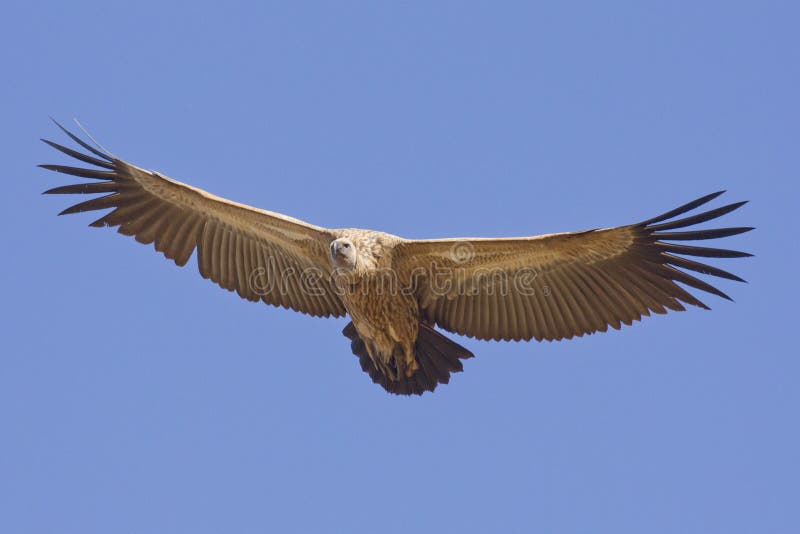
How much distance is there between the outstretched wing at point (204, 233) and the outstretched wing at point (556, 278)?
105 cm

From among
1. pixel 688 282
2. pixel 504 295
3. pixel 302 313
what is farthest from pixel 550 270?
pixel 302 313

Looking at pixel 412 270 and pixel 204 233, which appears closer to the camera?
pixel 412 270

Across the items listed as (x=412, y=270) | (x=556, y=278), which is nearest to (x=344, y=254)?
(x=412, y=270)

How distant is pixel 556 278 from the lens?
33.0 feet

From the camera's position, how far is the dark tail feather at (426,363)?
33.3 feet

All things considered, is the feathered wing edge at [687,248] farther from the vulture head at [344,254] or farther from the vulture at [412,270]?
the vulture head at [344,254]

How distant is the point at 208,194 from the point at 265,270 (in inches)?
32.2

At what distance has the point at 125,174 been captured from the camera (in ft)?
35.8

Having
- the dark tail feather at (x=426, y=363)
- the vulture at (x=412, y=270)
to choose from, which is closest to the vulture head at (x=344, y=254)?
the vulture at (x=412, y=270)

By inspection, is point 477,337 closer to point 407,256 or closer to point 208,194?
point 407,256

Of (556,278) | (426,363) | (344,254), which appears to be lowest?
(426,363)

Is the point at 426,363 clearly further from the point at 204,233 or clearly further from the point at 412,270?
the point at 204,233

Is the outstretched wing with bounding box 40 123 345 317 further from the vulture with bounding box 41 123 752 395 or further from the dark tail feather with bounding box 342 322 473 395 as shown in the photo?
the dark tail feather with bounding box 342 322 473 395

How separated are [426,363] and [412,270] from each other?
78 centimetres
